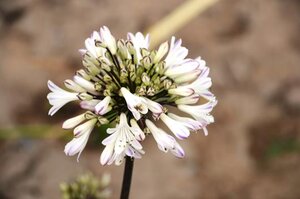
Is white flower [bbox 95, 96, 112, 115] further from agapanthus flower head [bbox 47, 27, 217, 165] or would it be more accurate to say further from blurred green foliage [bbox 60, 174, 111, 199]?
blurred green foliage [bbox 60, 174, 111, 199]

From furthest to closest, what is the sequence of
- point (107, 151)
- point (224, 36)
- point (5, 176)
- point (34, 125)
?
point (224, 36), point (34, 125), point (5, 176), point (107, 151)

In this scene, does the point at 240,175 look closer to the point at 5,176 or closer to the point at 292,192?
the point at 292,192

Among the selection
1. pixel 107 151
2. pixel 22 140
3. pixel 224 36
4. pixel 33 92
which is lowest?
pixel 107 151

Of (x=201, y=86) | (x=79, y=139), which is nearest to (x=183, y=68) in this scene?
(x=201, y=86)

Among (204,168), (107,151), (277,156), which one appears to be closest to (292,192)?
(277,156)

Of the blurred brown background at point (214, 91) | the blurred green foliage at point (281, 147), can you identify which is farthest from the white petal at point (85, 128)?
the blurred green foliage at point (281, 147)

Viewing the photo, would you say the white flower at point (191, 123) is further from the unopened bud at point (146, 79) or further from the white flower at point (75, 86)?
the white flower at point (75, 86)
